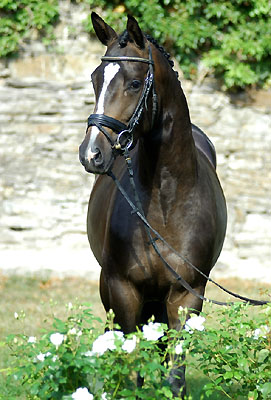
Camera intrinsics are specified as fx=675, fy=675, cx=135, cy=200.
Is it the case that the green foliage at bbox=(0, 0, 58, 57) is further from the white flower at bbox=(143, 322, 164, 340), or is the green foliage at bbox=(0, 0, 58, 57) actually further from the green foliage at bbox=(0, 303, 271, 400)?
the white flower at bbox=(143, 322, 164, 340)

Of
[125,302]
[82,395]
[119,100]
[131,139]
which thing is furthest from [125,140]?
[82,395]

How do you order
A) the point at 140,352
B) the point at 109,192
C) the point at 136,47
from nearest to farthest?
the point at 140,352 < the point at 136,47 < the point at 109,192

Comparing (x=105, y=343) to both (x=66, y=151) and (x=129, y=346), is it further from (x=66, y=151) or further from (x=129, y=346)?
(x=66, y=151)

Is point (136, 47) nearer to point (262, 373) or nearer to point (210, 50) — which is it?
point (262, 373)

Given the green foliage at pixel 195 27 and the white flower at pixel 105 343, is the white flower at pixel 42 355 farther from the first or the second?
the green foliage at pixel 195 27

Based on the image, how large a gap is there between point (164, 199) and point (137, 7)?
5.00m

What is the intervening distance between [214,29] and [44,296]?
3656mm

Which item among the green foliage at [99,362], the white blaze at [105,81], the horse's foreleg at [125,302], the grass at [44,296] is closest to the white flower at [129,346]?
the green foliage at [99,362]

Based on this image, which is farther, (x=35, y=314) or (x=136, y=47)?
(x=35, y=314)

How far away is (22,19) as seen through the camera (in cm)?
809

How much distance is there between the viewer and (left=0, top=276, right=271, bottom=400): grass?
20.2 ft

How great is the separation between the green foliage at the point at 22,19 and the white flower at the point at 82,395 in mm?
6460

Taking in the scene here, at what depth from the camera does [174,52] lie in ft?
26.5

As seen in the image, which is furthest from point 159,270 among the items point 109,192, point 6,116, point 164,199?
point 6,116
